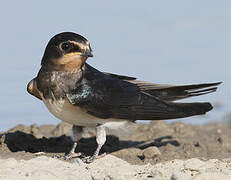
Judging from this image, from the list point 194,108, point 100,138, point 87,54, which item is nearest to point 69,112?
point 100,138

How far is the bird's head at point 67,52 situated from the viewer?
302 inches

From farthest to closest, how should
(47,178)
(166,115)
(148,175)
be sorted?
(166,115), (148,175), (47,178)

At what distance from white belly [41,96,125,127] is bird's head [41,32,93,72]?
1.59 ft

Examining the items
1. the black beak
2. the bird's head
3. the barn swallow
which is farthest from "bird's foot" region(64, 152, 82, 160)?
the black beak

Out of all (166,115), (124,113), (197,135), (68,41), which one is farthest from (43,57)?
(197,135)

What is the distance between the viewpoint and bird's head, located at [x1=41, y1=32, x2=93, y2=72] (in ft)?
25.1

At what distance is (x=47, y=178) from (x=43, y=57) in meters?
2.56

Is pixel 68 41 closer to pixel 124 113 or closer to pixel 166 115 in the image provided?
pixel 124 113

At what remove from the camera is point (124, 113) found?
8188 mm

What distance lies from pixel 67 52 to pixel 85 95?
2.06ft

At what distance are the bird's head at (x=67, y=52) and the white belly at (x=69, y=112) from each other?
484 mm

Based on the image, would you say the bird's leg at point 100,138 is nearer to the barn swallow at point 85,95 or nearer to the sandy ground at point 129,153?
the barn swallow at point 85,95

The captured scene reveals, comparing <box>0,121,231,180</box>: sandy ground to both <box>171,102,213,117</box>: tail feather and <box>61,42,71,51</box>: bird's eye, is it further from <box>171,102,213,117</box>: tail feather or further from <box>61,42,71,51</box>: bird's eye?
<box>61,42,71,51</box>: bird's eye

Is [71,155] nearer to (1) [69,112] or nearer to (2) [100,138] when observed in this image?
(2) [100,138]
